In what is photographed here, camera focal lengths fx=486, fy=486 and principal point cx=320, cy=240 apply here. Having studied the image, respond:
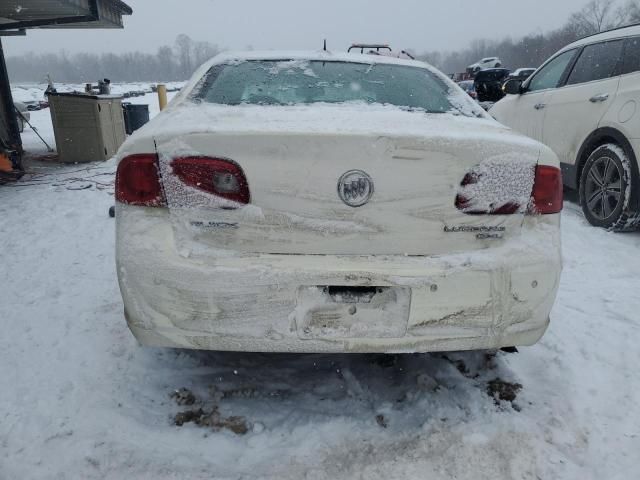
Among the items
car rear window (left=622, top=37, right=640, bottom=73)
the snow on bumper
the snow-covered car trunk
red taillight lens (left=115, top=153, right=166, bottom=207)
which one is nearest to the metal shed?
red taillight lens (left=115, top=153, right=166, bottom=207)

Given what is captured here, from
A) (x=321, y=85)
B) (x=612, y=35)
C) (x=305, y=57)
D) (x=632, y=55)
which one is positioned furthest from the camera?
(x=612, y=35)

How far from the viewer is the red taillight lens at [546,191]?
6.23ft

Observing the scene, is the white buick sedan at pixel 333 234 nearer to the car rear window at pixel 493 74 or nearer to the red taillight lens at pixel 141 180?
the red taillight lens at pixel 141 180

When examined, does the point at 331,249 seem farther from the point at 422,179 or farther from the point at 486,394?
the point at 486,394

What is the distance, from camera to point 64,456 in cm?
183

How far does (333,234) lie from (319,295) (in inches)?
9.1

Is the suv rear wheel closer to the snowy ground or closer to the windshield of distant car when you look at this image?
the snowy ground

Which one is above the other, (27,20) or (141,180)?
(27,20)

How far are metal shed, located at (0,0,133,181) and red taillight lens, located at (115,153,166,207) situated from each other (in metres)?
6.72

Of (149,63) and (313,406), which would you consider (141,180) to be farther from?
(149,63)

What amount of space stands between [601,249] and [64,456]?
4.17m

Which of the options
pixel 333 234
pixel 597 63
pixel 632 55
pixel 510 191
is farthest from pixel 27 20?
pixel 510 191

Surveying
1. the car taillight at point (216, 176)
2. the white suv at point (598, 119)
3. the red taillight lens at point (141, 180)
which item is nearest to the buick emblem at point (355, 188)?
the car taillight at point (216, 176)

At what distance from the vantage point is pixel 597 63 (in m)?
4.92
